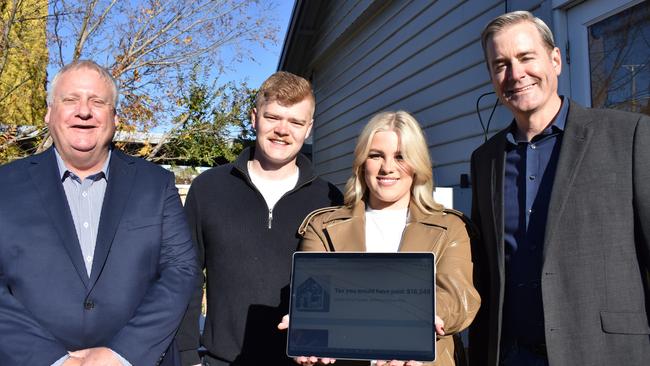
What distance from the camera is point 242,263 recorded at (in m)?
2.82

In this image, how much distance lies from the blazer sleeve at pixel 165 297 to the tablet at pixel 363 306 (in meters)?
0.60

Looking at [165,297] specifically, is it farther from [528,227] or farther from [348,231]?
[528,227]

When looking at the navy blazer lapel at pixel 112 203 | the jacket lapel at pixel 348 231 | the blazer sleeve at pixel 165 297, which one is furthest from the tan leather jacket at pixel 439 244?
the navy blazer lapel at pixel 112 203

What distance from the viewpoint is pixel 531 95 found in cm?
238

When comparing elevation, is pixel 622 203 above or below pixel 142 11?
below

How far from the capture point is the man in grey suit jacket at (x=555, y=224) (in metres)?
2.10

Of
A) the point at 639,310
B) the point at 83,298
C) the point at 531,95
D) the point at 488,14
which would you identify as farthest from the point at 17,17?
the point at 639,310

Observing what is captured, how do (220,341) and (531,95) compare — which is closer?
(531,95)

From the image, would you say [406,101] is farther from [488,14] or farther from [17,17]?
[17,17]

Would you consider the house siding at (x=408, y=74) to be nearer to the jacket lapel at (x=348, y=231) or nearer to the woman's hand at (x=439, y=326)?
the jacket lapel at (x=348, y=231)

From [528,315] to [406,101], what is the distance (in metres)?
4.41

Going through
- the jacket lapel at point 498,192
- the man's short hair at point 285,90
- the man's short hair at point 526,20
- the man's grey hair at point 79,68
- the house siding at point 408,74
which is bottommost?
the jacket lapel at point 498,192

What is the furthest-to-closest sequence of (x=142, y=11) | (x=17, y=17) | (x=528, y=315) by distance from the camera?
(x=142, y=11) < (x=17, y=17) < (x=528, y=315)

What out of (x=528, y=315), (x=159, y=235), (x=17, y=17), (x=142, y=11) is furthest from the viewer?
(x=142, y=11)
